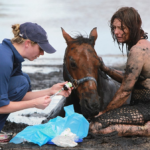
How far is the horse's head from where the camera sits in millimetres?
3385

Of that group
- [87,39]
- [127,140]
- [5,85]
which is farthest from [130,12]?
[5,85]

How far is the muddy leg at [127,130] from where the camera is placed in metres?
3.44

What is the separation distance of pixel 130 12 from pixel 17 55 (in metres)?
1.64

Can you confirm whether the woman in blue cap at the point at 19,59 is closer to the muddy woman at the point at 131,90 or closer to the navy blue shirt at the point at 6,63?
the navy blue shirt at the point at 6,63

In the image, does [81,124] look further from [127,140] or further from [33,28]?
[33,28]

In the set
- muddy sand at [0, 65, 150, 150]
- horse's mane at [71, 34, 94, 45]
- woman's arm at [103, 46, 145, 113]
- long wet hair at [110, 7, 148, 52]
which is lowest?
muddy sand at [0, 65, 150, 150]

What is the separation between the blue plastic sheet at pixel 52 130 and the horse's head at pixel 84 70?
0.56 feet

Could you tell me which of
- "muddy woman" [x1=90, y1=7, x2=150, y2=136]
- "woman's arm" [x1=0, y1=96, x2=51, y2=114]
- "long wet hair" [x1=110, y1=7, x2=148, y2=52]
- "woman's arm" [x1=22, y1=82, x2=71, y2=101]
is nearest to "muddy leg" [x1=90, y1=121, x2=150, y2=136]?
"muddy woman" [x1=90, y1=7, x2=150, y2=136]

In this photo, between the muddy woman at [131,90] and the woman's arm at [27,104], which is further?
the muddy woman at [131,90]

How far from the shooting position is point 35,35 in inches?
124

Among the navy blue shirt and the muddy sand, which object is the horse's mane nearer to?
the navy blue shirt

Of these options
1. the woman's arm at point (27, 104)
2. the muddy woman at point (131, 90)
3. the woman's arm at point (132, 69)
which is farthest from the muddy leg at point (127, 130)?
the woman's arm at point (27, 104)

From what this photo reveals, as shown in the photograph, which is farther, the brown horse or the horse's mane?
the horse's mane

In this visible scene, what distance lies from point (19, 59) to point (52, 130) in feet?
3.14
